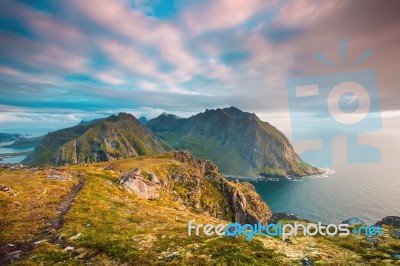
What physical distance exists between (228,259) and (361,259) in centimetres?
1390

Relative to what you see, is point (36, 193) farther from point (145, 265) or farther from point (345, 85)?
point (345, 85)

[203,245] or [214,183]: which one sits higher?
[203,245]

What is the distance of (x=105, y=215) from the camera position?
42156mm

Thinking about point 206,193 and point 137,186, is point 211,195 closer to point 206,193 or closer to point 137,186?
point 206,193

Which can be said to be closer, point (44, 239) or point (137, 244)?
point (137, 244)

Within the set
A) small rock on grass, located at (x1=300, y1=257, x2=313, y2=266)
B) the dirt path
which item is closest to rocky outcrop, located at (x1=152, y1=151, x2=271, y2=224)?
the dirt path

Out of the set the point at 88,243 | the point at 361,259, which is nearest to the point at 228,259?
the point at 361,259

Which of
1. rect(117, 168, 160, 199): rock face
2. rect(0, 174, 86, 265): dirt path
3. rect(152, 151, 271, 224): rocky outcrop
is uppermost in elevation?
rect(0, 174, 86, 265): dirt path

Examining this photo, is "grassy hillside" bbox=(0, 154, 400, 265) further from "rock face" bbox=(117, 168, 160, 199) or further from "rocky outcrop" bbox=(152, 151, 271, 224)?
"rocky outcrop" bbox=(152, 151, 271, 224)

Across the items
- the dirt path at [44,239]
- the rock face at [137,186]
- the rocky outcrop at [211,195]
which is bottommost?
the rocky outcrop at [211,195]

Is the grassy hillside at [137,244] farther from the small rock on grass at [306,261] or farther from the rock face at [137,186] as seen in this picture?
the rock face at [137,186]
